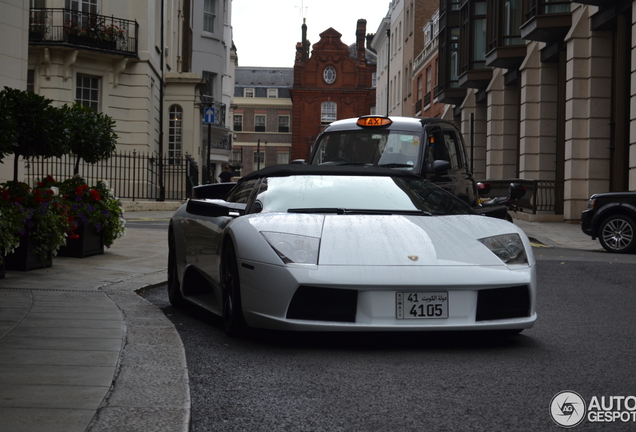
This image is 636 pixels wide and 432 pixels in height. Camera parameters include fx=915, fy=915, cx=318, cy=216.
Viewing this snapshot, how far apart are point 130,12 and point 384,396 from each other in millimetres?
29125

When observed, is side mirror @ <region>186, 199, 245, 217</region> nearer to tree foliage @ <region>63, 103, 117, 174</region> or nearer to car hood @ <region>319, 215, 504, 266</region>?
car hood @ <region>319, 215, 504, 266</region>

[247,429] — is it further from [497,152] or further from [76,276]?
[497,152]

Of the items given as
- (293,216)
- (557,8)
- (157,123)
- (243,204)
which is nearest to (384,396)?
(293,216)

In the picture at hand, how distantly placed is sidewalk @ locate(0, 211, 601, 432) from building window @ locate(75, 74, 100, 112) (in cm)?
2231

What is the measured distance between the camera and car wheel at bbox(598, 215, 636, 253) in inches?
645

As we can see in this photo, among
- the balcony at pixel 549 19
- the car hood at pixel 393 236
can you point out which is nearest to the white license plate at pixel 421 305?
the car hood at pixel 393 236

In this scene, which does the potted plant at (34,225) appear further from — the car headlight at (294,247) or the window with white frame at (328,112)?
the window with white frame at (328,112)

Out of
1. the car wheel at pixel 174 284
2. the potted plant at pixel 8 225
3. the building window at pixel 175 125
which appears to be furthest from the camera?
the building window at pixel 175 125

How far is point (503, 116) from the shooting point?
35375 mm

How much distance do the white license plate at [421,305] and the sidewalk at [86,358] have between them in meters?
1.34

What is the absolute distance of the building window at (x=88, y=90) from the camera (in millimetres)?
30969

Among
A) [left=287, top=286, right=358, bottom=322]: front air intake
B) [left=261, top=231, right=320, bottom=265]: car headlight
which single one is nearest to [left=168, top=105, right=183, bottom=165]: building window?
[left=261, top=231, right=320, bottom=265]: car headlight

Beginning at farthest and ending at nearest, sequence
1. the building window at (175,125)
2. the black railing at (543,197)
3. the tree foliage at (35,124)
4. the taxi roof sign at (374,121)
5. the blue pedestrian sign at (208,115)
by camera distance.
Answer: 1. the building window at (175,125)
2. the blue pedestrian sign at (208,115)
3. the black railing at (543,197)
4. the taxi roof sign at (374,121)
5. the tree foliage at (35,124)

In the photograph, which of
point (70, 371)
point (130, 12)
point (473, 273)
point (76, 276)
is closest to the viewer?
point (70, 371)
